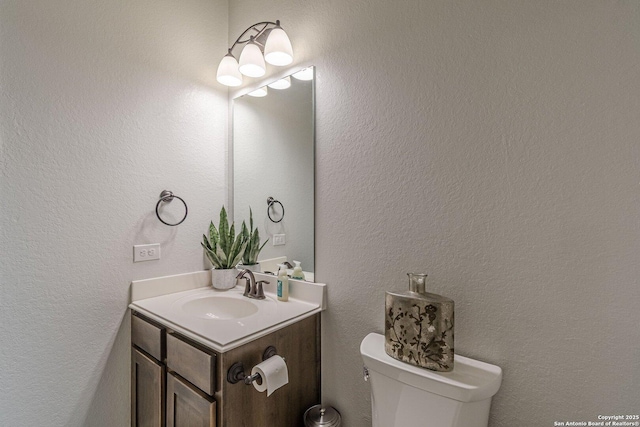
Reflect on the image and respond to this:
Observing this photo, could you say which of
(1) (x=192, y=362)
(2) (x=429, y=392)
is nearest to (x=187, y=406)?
(1) (x=192, y=362)

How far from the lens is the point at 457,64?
996 millimetres

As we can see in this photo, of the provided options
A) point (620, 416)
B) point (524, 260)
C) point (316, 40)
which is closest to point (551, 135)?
point (524, 260)

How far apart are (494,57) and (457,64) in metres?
0.11

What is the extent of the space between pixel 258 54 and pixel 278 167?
1.91ft

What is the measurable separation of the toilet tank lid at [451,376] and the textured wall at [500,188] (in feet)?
0.22

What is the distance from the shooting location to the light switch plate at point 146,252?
1.39 meters

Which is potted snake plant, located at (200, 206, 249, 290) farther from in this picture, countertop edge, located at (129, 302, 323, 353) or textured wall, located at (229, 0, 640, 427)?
textured wall, located at (229, 0, 640, 427)

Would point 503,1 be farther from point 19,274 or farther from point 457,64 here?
point 19,274

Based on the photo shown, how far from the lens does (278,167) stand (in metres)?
1.57

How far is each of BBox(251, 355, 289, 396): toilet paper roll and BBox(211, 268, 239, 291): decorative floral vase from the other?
0.66 m

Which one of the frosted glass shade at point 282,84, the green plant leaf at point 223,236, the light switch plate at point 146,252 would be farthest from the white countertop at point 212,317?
the frosted glass shade at point 282,84

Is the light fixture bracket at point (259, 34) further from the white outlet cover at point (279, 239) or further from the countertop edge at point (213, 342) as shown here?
the countertop edge at point (213, 342)

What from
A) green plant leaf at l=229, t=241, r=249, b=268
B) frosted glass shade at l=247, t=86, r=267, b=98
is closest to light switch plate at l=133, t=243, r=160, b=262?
green plant leaf at l=229, t=241, r=249, b=268

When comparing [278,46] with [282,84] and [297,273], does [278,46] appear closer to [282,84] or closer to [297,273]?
[282,84]
